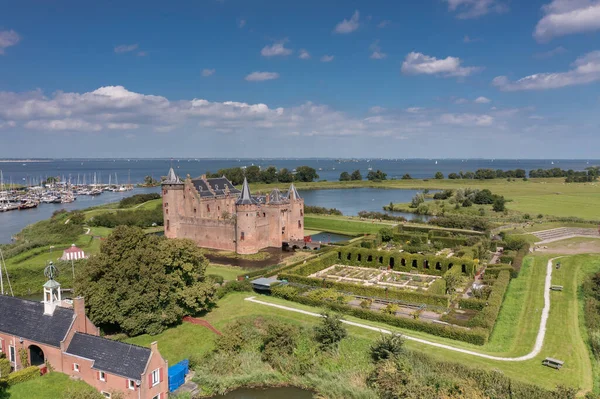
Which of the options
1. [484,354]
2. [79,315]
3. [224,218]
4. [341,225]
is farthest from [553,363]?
[341,225]

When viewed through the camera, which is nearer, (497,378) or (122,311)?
A: (497,378)

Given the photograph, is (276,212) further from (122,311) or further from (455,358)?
(455,358)

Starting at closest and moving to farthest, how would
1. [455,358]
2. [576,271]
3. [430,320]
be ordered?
1. [455,358]
2. [430,320]
3. [576,271]

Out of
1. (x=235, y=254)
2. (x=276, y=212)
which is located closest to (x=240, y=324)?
(x=235, y=254)

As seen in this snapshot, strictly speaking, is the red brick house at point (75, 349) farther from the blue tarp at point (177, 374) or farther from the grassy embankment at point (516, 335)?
the grassy embankment at point (516, 335)

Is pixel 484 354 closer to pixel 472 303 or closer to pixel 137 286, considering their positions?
pixel 472 303

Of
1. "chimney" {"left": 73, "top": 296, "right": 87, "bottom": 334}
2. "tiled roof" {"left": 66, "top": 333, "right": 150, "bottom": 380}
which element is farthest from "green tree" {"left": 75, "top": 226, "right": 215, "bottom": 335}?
"tiled roof" {"left": 66, "top": 333, "right": 150, "bottom": 380}

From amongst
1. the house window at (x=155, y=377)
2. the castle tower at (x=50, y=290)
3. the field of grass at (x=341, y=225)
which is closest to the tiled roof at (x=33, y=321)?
the castle tower at (x=50, y=290)
